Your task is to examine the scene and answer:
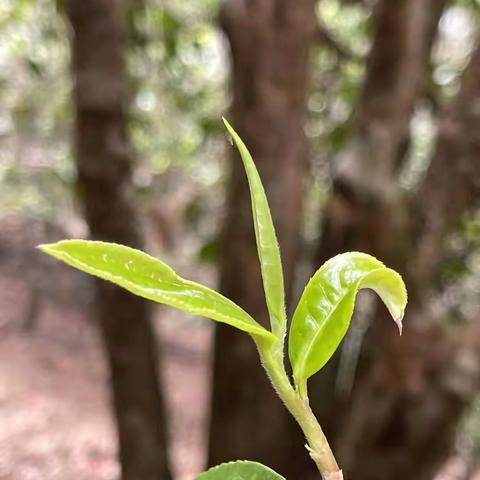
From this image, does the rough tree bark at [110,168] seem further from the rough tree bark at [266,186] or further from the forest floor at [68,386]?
the forest floor at [68,386]

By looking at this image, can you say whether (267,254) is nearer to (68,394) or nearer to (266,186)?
(266,186)

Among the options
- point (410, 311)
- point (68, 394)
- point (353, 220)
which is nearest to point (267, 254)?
point (410, 311)

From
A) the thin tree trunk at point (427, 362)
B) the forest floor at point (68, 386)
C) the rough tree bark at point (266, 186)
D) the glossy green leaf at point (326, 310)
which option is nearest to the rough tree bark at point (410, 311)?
the thin tree trunk at point (427, 362)

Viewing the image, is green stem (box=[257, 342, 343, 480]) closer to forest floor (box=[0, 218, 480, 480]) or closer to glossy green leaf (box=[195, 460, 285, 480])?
glossy green leaf (box=[195, 460, 285, 480])

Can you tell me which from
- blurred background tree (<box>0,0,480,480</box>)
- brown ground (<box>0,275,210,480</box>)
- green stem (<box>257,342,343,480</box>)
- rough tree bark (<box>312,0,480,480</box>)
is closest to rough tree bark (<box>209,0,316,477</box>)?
blurred background tree (<box>0,0,480,480</box>)

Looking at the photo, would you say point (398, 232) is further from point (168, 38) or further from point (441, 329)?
point (168, 38)
